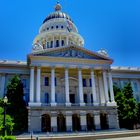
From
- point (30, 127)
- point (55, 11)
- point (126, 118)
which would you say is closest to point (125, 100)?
point (126, 118)

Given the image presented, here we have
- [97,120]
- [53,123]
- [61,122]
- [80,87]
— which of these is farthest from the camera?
[80,87]

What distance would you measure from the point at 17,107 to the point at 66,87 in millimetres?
8605

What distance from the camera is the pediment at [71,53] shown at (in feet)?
120

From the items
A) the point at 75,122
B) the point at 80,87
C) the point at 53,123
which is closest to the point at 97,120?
the point at 75,122

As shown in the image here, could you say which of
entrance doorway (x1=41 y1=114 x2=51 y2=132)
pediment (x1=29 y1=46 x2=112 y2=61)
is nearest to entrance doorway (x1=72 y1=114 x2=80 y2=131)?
entrance doorway (x1=41 y1=114 x2=51 y2=132)

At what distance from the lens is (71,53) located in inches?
1490

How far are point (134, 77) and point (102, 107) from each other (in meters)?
17.0

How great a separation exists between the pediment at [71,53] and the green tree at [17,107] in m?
6.49

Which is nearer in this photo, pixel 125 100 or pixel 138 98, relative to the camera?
pixel 125 100

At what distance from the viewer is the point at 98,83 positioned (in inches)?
1594

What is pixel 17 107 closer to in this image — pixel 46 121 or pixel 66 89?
pixel 46 121

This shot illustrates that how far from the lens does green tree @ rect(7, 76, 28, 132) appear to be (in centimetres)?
3150

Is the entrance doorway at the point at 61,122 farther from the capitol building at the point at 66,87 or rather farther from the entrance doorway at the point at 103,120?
the entrance doorway at the point at 103,120

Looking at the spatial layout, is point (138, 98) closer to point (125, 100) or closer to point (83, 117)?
point (125, 100)
